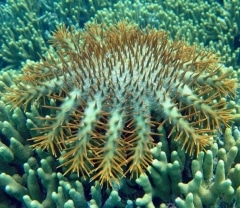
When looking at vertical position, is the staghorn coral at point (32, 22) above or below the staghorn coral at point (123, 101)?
above

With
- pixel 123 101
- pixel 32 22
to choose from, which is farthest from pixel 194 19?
pixel 123 101

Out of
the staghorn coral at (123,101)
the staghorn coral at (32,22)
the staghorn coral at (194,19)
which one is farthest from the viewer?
the staghorn coral at (32,22)

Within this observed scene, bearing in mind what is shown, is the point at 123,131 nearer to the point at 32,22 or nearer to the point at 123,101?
the point at 123,101

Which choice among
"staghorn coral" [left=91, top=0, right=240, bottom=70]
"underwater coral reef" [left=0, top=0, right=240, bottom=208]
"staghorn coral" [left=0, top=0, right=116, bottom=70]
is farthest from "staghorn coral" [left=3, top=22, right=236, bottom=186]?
"staghorn coral" [left=0, top=0, right=116, bottom=70]

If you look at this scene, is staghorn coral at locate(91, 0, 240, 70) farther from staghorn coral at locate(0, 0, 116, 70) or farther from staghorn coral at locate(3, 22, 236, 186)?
staghorn coral at locate(3, 22, 236, 186)

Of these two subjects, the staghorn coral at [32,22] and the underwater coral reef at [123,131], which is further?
the staghorn coral at [32,22]

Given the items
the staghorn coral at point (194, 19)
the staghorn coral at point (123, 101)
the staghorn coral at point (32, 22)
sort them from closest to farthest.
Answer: the staghorn coral at point (123, 101) < the staghorn coral at point (194, 19) < the staghorn coral at point (32, 22)

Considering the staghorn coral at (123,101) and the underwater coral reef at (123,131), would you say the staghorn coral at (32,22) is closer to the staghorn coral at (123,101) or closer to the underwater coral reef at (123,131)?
the underwater coral reef at (123,131)

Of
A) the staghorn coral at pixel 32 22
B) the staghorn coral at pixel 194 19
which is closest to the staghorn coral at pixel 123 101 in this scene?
the staghorn coral at pixel 194 19
